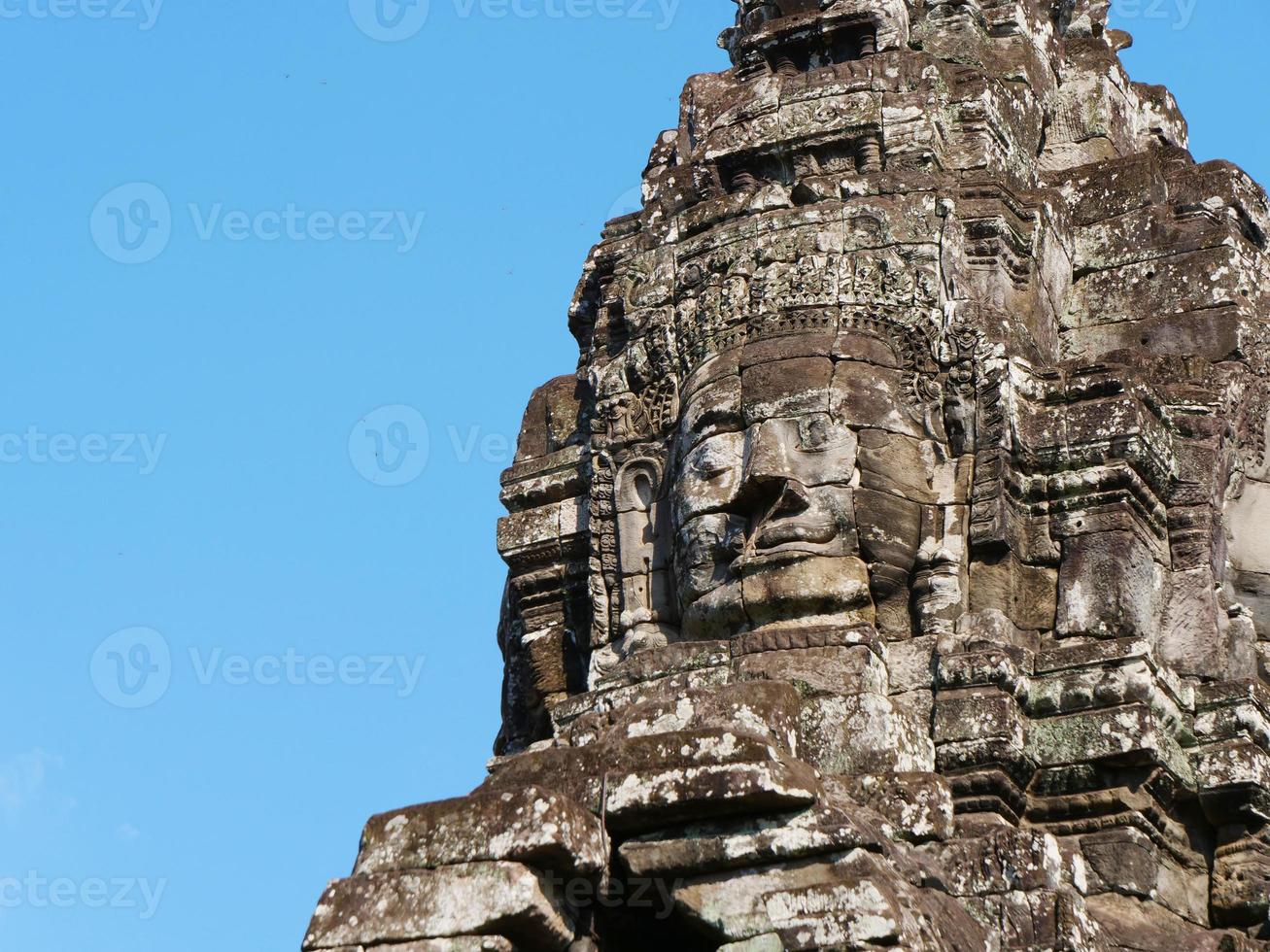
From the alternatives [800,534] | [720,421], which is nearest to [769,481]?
[800,534]

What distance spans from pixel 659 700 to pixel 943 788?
176 cm

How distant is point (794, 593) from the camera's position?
1723 centimetres

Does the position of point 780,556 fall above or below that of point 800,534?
below

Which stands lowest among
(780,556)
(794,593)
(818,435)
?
(794,593)

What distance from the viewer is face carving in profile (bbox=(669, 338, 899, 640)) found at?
56.8 ft

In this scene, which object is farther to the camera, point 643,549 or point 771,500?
point 643,549

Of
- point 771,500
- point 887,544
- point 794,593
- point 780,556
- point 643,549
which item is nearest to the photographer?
point 794,593

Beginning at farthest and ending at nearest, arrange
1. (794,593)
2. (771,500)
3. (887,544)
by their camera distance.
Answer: (771,500), (887,544), (794,593)

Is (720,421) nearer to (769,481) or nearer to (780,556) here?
(769,481)

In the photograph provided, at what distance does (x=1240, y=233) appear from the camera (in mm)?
19922

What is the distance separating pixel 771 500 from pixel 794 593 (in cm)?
73

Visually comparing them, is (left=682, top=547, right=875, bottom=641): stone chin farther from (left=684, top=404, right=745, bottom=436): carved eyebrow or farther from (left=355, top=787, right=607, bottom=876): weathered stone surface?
(left=355, top=787, right=607, bottom=876): weathered stone surface

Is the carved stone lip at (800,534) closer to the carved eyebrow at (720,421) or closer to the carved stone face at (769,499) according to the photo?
the carved stone face at (769,499)

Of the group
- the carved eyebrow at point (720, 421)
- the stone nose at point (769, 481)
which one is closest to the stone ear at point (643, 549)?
the carved eyebrow at point (720, 421)
